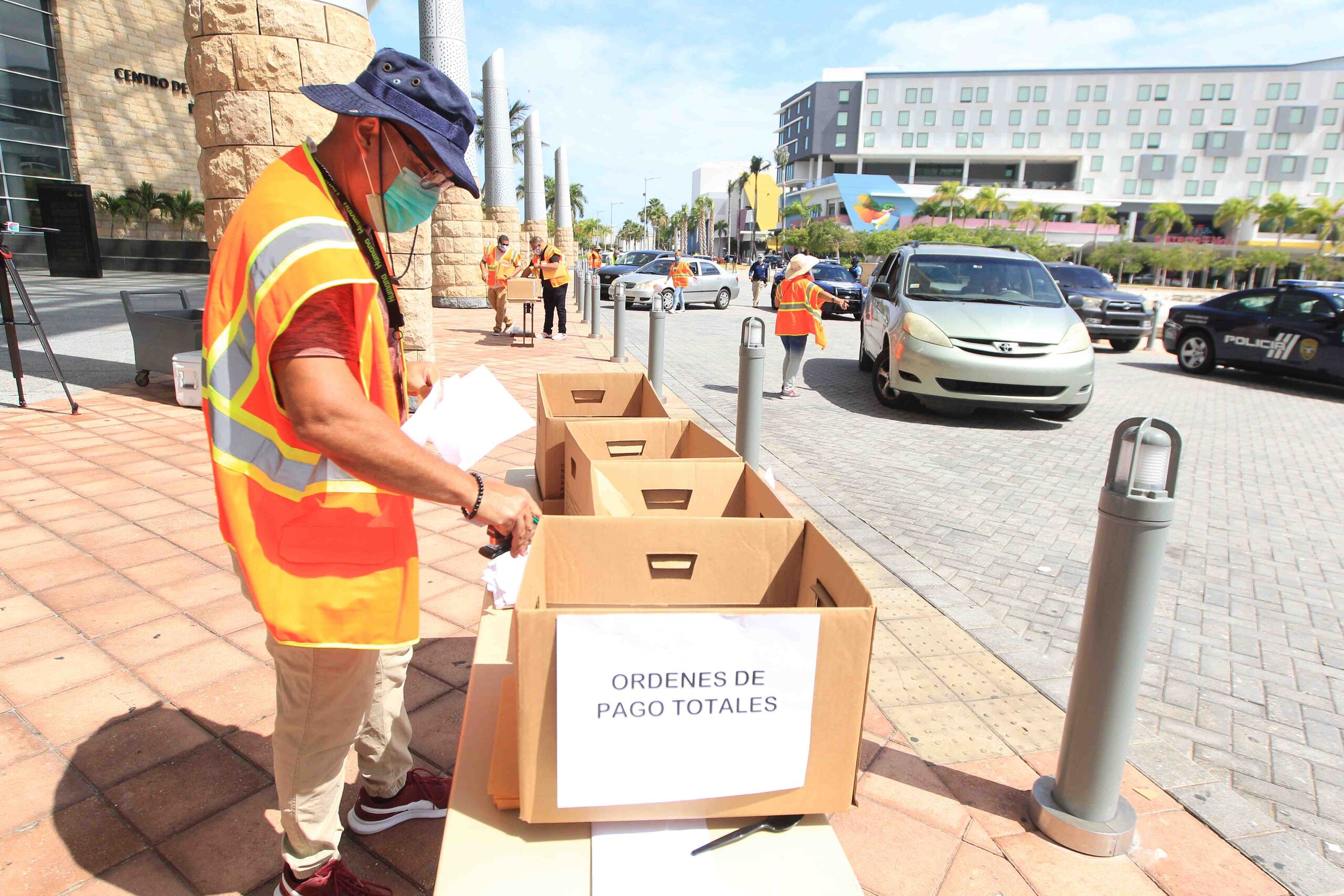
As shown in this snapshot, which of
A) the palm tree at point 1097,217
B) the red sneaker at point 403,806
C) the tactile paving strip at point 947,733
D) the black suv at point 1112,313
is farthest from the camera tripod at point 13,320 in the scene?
the palm tree at point 1097,217

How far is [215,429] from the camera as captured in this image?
5.08ft

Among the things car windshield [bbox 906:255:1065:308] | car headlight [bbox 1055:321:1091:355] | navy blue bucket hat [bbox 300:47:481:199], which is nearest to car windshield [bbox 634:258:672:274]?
car windshield [bbox 906:255:1065:308]

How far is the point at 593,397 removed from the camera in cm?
369

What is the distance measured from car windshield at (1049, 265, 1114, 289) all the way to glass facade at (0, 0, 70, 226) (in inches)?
1119

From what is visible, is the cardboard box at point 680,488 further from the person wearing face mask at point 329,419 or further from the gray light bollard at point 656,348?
the gray light bollard at point 656,348

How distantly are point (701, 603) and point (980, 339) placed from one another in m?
7.27

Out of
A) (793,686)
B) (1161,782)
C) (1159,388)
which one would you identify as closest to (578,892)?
(793,686)

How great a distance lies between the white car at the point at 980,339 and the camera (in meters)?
8.23

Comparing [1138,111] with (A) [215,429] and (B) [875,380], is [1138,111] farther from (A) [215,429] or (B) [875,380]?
(A) [215,429]

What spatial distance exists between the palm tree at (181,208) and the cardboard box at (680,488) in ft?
101

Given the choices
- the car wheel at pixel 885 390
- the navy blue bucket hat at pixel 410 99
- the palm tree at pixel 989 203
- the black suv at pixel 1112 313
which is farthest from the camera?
the palm tree at pixel 989 203

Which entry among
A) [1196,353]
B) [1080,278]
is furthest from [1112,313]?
Answer: [1196,353]

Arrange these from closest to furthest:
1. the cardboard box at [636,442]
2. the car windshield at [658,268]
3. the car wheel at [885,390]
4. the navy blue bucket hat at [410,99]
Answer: the navy blue bucket hat at [410,99], the cardboard box at [636,442], the car wheel at [885,390], the car windshield at [658,268]

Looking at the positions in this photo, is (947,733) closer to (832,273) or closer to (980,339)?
(980,339)
